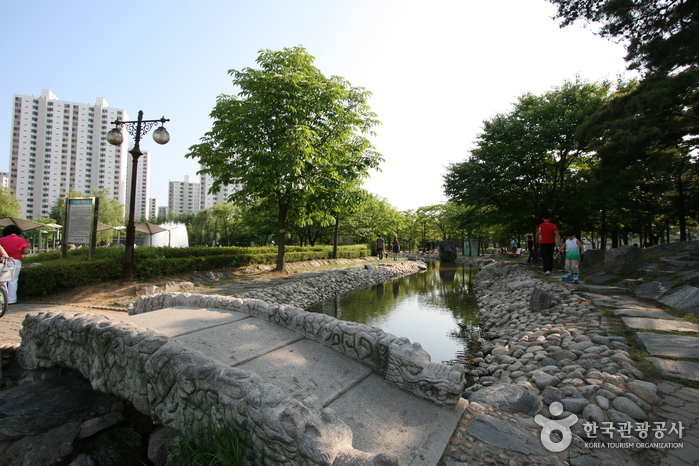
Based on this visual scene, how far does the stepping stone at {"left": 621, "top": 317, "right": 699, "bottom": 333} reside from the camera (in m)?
4.30

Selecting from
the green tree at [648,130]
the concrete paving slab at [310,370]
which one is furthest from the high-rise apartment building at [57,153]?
the green tree at [648,130]

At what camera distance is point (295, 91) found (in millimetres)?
11695

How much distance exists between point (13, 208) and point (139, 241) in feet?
48.2

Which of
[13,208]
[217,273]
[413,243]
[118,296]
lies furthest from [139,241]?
[118,296]

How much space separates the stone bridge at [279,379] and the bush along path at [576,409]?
1.14 ft

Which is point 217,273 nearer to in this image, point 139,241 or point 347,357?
point 347,357

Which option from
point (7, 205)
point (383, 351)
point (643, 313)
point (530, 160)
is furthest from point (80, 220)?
point (7, 205)

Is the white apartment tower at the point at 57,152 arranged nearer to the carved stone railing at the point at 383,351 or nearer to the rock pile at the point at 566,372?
the carved stone railing at the point at 383,351

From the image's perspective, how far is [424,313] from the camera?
9.71 m

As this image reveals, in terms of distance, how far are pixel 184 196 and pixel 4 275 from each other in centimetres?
14629

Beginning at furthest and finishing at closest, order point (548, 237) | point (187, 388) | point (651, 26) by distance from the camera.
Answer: point (548, 237) < point (651, 26) < point (187, 388)

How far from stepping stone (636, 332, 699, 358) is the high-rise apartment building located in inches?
3469

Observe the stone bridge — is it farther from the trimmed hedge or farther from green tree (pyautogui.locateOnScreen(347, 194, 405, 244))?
green tree (pyautogui.locateOnScreen(347, 194, 405, 244))

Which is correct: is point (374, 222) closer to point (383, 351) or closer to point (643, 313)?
point (643, 313)
